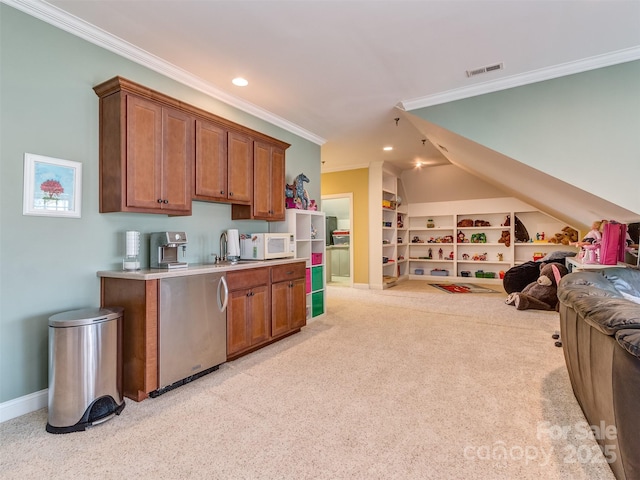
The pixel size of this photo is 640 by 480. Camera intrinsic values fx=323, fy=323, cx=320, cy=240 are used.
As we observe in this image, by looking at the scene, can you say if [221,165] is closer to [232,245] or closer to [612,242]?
[232,245]

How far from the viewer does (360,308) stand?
503 cm

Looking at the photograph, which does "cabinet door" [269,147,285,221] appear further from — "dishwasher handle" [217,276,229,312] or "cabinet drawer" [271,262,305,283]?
"dishwasher handle" [217,276,229,312]

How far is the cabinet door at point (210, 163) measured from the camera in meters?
2.91

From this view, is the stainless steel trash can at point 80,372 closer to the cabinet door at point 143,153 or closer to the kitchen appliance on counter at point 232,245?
the cabinet door at point 143,153

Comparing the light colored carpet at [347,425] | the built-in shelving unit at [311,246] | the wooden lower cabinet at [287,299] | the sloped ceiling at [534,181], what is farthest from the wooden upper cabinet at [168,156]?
the sloped ceiling at [534,181]

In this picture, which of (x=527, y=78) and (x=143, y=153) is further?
(x=527, y=78)

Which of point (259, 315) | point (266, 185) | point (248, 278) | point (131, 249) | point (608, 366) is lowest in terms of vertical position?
point (259, 315)

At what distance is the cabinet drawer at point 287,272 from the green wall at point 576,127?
7.93 ft

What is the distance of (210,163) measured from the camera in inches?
119

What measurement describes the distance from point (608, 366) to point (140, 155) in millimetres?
3069

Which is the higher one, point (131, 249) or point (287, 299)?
point (131, 249)

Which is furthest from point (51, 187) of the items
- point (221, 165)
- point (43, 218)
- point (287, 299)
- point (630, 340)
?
point (630, 340)

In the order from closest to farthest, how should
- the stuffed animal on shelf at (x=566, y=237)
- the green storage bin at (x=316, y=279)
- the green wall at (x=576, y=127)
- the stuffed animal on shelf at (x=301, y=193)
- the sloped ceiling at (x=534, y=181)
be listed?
the green wall at (x=576, y=127) < the sloped ceiling at (x=534, y=181) < the stuffed animal on shelf at (x=301, y=193) < the green storage bin at (x=316, y=279) < the stuffed animal on shelf at (x=566, y=237)

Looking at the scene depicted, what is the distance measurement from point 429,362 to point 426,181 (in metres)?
5.76
